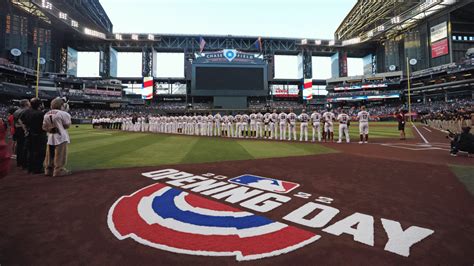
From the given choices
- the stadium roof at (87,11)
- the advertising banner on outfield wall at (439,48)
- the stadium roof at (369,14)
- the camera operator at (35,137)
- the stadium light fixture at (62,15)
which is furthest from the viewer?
the stadium roof at (369,14)

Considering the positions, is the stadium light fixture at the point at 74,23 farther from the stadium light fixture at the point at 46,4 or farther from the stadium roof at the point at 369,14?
the stadium roof at the point at 369,14

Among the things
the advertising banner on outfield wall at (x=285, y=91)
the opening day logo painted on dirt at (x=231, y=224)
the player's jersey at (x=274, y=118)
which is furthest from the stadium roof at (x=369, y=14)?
the opening day logo painted on dirt at (x=231, y=224)

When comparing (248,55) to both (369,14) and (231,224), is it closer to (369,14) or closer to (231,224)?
(369,14)

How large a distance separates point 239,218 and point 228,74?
186 ft

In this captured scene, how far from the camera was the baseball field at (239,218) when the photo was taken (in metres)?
2.15

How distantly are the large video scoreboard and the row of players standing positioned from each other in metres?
29.0

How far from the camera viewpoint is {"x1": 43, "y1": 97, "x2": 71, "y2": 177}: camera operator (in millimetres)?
5445

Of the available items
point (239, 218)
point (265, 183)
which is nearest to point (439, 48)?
point (265, 183)

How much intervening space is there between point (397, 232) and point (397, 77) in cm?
7595

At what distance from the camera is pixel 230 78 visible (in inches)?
2261

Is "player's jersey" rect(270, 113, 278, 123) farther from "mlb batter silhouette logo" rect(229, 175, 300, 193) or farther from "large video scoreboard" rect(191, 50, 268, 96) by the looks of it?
"large video scoreboard" rect(191, 50, 268, 96)

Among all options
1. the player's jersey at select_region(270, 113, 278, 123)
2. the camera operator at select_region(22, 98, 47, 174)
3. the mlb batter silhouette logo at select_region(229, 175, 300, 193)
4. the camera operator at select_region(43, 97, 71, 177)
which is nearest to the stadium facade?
the player's jersey at select_region(270, 113, 278, 123)

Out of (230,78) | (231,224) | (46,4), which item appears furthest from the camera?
(230,78)

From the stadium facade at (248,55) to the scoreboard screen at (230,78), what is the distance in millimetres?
258
